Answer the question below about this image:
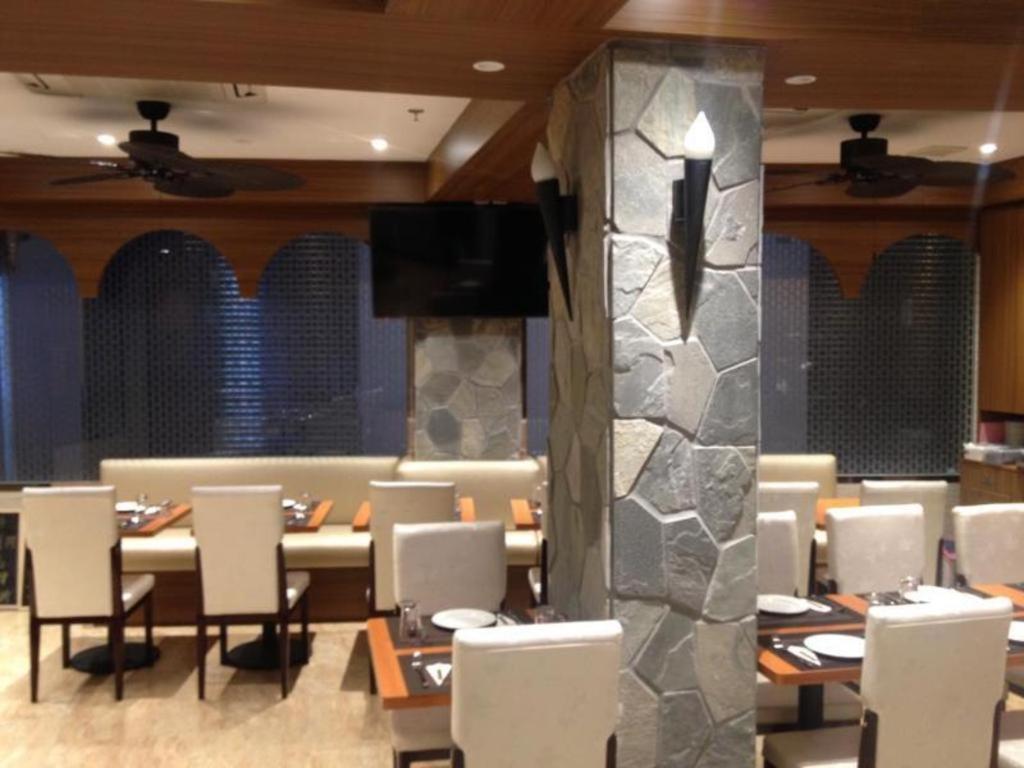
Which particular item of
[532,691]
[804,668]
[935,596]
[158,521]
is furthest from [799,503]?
[158,521]

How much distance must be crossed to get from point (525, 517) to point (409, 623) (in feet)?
8.04

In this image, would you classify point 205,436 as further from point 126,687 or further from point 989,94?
point 989,94

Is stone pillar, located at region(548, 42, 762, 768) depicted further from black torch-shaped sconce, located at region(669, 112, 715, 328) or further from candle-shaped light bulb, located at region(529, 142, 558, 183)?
candle-shaped light bulb, located at region(529, 142, 558, 183)

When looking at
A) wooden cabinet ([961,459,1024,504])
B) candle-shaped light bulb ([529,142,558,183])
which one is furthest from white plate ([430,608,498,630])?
wooden cabinet ([961,459,1024,504])

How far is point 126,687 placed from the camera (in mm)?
5039

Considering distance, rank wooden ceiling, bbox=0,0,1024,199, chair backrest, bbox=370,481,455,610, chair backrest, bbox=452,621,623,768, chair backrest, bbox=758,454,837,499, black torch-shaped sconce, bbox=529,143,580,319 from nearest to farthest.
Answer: chair backrest, bbox=452,621,623,768, wooden ceiling, bbox=0,0,1024,199, black torch-shaped sconce, bbox=529,143,580,319, chair backrest, bbox=370,481,455,610, chair backrest, bbox=758,454,837,499

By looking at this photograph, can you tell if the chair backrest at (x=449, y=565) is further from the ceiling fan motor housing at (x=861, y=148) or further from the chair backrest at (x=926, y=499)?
the ceiling fan motor housing at (x=861, y=148)

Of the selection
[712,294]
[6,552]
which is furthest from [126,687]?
[712,294]

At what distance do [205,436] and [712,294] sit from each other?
17.6 ft

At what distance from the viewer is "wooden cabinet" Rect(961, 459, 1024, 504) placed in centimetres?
654

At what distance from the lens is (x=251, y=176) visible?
15.4 ft

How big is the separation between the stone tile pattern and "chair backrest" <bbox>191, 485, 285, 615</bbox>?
2.06m

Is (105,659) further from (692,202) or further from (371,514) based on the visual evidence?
(692,202)

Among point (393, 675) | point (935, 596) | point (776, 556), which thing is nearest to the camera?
point (393, 675)
